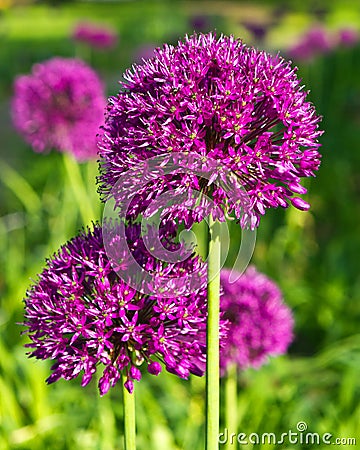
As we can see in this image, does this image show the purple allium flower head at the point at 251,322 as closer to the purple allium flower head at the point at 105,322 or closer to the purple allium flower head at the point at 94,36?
the purple allium flower head at the point at 105,322

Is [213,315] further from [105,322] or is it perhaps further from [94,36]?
[94,36]

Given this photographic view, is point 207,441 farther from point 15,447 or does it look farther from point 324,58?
point 324,58

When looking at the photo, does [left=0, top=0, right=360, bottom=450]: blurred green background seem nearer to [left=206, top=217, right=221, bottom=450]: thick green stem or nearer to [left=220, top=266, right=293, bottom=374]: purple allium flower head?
[left=220, top=266, right=293, bottom=374]: purple allium flower head

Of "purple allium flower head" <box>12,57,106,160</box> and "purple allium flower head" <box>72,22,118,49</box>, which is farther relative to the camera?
"purple allium flower head" <box>72,22,118,49</box>

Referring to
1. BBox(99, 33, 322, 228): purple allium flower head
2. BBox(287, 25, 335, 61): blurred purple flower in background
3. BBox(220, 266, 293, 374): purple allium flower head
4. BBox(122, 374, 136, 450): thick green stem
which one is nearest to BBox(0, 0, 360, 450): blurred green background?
BBox(287, 25, 335, 61): blurred purple flower in background

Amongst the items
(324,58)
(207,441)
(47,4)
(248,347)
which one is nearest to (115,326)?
(207,441)

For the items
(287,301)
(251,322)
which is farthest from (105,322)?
(287,301)

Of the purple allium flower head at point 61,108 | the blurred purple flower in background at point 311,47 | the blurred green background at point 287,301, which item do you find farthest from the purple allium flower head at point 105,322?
the blurred purple flower in background at point 311,47
